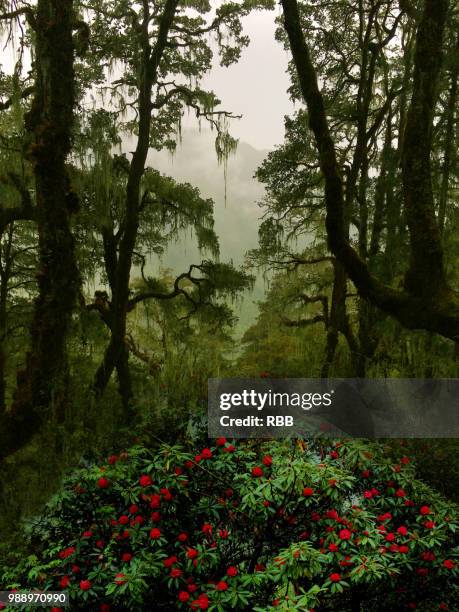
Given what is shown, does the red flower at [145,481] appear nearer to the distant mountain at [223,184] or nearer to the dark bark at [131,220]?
the dark bark at [131,220]

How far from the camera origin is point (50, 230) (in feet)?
13.4

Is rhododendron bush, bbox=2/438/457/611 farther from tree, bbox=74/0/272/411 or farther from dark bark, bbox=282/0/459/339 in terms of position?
tree, bbox=74/0/272/411

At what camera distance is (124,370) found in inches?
262

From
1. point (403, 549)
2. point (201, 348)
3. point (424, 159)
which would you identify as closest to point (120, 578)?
Answer: point (403, 549)

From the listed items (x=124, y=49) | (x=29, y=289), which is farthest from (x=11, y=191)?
(x=29, y=289)

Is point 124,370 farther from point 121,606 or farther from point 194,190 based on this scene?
point 121,606

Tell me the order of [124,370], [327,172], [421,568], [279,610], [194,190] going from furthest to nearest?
[194,190], [124,370], [327,172], [421,568], [279,610]

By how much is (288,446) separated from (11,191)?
4749 millimetres

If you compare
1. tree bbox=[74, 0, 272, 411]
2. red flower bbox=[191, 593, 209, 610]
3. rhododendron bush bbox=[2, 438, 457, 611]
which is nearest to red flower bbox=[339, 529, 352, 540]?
rhododendron bush bbox=[2, 438, 457, 611]

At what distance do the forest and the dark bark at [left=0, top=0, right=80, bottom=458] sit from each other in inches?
0.7

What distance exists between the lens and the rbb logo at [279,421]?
3.71 m

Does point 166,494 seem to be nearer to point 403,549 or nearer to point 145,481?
point 145,481

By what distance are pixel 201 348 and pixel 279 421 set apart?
13.2 feet

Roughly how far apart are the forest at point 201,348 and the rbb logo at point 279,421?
0.30 m
